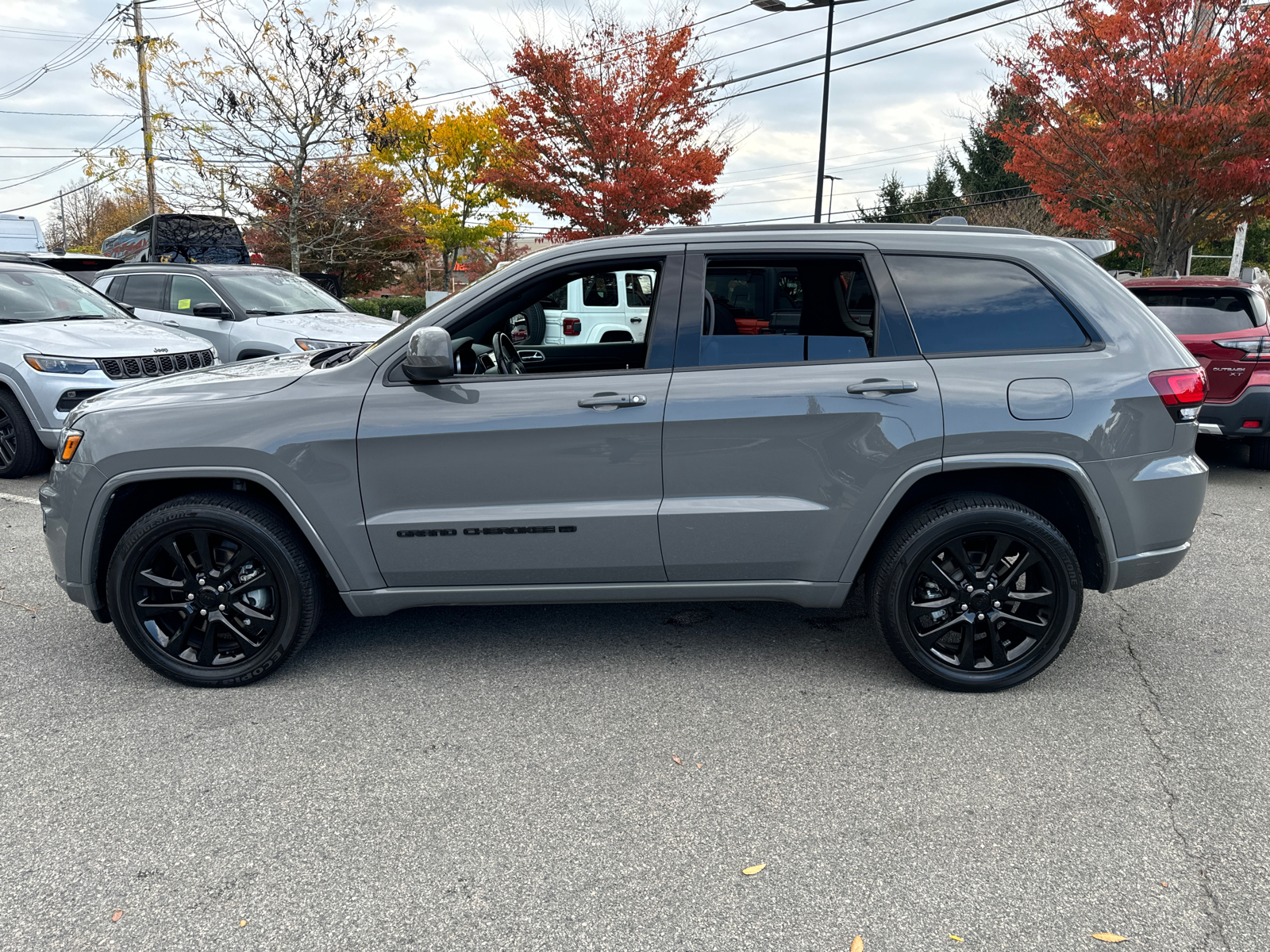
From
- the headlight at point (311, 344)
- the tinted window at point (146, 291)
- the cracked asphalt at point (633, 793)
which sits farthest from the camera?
the tinted window at point (146, 291)

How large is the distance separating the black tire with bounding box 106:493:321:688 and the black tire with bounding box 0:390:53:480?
4615 mm

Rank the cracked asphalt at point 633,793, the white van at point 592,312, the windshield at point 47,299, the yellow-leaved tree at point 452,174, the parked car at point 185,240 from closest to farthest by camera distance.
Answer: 1. the cracked asphalt at point 633,793
2. the white van at point 592,312
3. the windshield at point 47,299
4. the parked car at point 185,240
5. the yellow-leaved tree at point 452,174

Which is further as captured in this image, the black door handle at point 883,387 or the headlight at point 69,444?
the headlight at point 69,444

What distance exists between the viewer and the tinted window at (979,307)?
3.50 m

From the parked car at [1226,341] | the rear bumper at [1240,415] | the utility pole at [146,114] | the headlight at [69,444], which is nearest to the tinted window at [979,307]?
the headlight at [69,444]

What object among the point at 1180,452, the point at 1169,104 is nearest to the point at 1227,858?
the point at 1180,452

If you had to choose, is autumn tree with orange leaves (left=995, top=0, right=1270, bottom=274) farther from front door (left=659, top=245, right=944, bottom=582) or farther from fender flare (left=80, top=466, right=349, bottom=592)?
fender flare (left=80, top=466, right=349, bottom=592)

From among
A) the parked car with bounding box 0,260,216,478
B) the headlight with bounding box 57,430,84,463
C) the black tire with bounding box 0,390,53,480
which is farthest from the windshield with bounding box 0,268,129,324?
the headlight with bounding box 57,430,84,463

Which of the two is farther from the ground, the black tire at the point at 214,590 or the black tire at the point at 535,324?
the black tire at the point at 535,324

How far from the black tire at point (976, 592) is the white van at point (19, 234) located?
18.8 m

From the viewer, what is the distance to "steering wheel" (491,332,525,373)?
3982 mm

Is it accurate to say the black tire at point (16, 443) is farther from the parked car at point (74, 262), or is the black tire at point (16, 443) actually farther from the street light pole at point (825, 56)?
the street light pole at point (825, 56)

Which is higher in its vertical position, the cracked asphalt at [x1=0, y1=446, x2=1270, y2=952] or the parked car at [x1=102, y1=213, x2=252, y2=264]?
→ the parked car at [x1=102, y1=213, x2=252, y2=264]

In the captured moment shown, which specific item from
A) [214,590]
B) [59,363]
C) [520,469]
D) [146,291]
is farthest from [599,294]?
[146,291]
